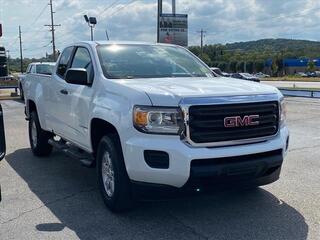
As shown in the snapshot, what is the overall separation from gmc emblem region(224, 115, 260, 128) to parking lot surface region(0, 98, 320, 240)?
100 centimetres

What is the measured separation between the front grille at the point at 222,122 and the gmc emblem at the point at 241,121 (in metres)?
0.03

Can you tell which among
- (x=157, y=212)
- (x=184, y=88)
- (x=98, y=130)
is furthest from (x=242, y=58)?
(x=184, y=88)

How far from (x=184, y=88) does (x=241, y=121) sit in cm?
66

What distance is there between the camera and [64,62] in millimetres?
6902

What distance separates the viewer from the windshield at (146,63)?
18.1ft

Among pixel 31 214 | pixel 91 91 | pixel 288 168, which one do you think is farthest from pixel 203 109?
pixel 288 168

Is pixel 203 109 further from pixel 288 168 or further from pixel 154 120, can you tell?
pixel 288 168

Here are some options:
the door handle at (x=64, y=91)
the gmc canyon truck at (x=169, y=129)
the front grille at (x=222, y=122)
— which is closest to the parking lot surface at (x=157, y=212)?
the gmc canyon truck at (x=169, y=129)

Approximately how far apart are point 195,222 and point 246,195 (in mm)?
1113

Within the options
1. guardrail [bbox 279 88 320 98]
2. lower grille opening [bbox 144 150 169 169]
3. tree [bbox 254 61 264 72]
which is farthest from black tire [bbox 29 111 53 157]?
tree [bbox 254 61 264 72]

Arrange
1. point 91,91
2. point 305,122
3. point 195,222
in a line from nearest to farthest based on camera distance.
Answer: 1. point 195,222
2. point 91,91
3. point 305,122

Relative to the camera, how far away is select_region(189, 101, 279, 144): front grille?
4262 mm

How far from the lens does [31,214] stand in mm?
4984

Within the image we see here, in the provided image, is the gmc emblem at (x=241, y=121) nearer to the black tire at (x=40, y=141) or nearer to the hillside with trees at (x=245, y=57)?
the black tire at (x=40, y=141)
